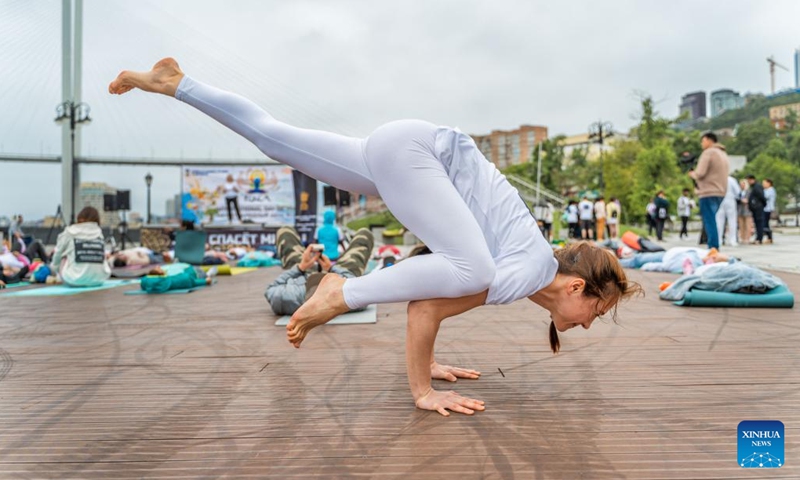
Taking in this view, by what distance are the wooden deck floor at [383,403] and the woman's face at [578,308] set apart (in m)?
0.26

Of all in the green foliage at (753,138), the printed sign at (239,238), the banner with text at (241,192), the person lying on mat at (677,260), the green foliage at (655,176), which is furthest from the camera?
the green foliage at (753,138)

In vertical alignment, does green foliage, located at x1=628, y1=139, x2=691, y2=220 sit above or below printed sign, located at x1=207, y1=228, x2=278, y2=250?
above

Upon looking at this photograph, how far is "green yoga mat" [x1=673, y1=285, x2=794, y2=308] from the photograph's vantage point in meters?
3.30

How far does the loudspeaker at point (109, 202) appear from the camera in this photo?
600 inches

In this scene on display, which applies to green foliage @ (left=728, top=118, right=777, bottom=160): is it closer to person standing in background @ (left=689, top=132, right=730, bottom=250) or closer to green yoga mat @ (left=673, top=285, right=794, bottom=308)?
person standing in background @ (left=689, top=132, right=730, bottom=250)

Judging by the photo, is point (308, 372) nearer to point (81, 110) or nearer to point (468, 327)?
point (468, 327)

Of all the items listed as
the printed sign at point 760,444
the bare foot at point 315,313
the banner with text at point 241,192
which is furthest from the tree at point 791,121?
the bare foot at point 315,313

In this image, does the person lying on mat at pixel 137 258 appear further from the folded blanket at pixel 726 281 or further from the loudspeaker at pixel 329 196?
the folded blanket at pixel 726 281

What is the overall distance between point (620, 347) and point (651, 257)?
4383 millimetres

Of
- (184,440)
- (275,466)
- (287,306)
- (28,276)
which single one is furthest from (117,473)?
(28,276)

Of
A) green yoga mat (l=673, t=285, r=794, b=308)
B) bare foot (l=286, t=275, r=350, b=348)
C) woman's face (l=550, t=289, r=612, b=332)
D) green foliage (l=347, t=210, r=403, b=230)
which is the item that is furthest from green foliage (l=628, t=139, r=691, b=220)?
bare foot (l=286, t=275, r=350, b=348)

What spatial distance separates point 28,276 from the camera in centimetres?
680

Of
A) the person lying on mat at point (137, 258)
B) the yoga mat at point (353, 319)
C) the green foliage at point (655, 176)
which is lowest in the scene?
the yoga mat at point (353, 319)

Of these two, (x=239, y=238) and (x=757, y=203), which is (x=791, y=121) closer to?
(x=757, y=203)
